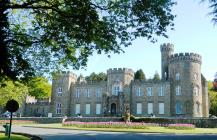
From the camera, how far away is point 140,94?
203 ft

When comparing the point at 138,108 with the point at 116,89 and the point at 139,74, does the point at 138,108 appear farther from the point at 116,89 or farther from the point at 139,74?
the point at 139,74

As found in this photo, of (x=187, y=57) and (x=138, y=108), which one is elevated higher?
→ (x=187, y=57)

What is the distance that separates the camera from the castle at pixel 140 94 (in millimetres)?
58312

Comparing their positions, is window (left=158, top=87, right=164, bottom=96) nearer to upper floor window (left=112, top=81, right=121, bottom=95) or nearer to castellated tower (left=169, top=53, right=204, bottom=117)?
castellated tower (left=169, top=53, right=204, bottom=117)

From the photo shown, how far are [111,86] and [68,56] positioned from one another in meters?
43.1

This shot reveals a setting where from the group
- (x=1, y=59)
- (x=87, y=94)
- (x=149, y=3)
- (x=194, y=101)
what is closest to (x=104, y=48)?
(x=149, y=3)

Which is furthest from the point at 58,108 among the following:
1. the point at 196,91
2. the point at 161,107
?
the point at 196,91

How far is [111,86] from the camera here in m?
63.4

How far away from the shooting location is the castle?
191 ft

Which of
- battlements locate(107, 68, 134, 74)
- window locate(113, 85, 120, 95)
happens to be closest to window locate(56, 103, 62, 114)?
window locate(113, 85, 120, 95)

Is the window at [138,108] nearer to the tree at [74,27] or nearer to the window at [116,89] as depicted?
the window at [116,89]

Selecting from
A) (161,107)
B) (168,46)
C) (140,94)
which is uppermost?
(168,46)

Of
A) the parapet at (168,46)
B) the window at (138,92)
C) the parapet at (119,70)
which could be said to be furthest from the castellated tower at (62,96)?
the parapet at (168,46)

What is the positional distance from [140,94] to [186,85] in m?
8.67
